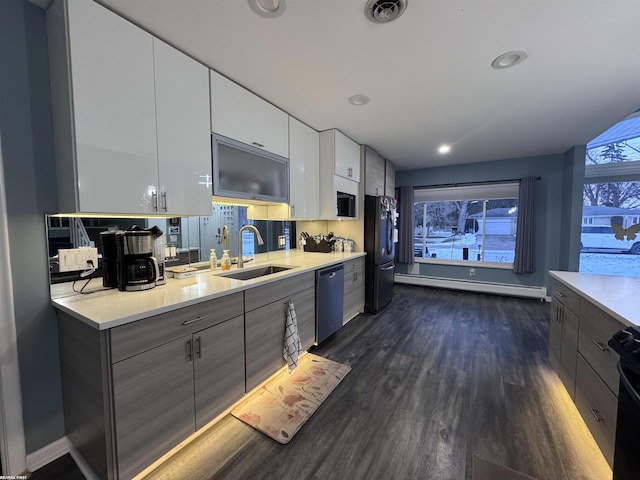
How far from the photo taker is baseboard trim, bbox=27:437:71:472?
1.38 m

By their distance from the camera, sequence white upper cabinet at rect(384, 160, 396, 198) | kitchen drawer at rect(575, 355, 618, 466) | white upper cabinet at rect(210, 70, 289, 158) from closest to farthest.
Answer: kitchen drawer at rect(575, 355, 618, 466) → white upper cabinet at rect(210, 70, 289, 158) → white upper cabinet at rect(384, 160, 396, 198)

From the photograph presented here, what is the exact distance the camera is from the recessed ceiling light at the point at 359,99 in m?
2.35

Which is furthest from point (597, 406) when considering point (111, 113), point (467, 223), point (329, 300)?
point (467, 223)

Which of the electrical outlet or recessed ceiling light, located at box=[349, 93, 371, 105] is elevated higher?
recessed ceiling light, located at box=[349, 93, 371, 105]

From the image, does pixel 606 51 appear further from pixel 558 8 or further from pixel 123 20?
pixel 123 20

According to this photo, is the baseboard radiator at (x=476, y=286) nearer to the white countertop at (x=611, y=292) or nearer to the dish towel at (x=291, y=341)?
the white countertop at (x=611, y=292)

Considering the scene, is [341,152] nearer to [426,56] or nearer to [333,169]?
[333,169]

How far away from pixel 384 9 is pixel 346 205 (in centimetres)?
239

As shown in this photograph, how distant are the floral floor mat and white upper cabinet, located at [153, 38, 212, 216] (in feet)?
4.76

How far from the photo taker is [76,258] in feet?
4.91

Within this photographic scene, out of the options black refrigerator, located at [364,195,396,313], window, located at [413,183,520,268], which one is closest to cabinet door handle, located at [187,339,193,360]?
black refrigerator, located at [364,195,396,313]

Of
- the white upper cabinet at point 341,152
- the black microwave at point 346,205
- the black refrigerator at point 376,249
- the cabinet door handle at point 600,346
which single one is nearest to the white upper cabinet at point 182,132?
the white upper cabinet at point 341,152

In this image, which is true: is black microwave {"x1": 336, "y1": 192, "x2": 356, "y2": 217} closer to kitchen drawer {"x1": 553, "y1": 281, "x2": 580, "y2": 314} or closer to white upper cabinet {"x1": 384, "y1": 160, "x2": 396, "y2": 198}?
white upper cabinet {"x1": 384, "y1": 160, "x2": 396, "y2": 198}

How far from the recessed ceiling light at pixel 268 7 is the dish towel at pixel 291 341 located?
77.0 inches
